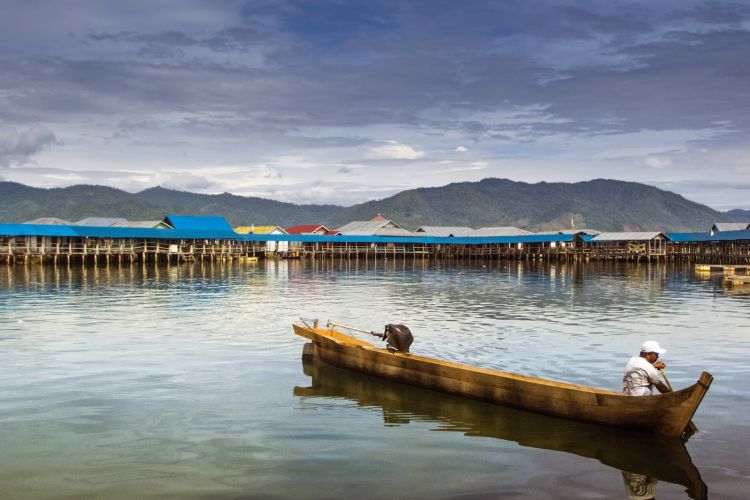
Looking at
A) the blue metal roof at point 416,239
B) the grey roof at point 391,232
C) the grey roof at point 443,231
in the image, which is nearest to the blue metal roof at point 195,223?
the blue metal roof at point 416,239

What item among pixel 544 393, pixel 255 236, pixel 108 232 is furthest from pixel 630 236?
pixel 544 393

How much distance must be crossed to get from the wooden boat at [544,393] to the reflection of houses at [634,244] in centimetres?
8634

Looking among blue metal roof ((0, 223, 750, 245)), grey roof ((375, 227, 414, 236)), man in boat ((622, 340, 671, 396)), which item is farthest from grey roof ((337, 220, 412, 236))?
man in boat ((622, 340, 671, 396))

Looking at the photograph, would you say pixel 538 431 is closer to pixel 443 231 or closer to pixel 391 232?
pixel 391 232

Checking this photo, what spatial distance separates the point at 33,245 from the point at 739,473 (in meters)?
75.4

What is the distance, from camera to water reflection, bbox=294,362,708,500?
10875mm

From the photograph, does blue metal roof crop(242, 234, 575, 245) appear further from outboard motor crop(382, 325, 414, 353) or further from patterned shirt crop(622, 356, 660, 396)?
patterned shirt crop(622, 356, 660, 396)

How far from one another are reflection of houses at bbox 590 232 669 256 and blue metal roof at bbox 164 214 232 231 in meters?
51.7

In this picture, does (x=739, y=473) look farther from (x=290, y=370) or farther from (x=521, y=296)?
(x=521, y=296)

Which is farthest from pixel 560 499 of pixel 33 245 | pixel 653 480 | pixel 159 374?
pixel 33 245

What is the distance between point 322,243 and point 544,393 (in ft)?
305

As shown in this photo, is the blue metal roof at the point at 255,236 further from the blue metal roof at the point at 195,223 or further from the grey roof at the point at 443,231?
the grey roof at the point at 443,231

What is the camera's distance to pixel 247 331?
24844mm

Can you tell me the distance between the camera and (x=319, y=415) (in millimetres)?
13938
